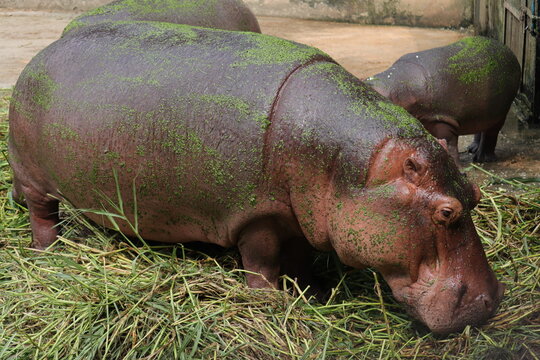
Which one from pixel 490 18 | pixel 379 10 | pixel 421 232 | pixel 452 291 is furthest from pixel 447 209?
pixel 379 10

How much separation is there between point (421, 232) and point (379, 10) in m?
8.06

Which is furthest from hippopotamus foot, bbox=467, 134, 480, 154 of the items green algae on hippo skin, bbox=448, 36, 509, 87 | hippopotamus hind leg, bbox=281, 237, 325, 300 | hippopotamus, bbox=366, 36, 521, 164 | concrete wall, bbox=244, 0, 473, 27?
concrete wall, bbox=244, 0, 473, 27

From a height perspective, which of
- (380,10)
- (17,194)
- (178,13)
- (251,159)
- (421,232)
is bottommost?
(380,10)

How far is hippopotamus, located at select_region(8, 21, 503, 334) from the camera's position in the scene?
10.0 feet

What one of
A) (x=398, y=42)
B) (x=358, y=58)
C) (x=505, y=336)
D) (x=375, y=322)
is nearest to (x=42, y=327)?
(x=375, y=322)

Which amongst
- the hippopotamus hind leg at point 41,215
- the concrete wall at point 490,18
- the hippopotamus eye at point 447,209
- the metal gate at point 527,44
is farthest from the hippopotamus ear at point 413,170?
the concrete wall at point 490,18

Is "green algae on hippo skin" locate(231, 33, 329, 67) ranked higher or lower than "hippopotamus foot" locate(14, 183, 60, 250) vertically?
higher

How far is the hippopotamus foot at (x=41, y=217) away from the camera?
4.15 m

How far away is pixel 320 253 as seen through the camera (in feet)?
12.9

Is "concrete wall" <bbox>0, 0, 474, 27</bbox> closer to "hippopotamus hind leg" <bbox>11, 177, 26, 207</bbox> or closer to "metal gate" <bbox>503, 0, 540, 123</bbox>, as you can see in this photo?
"metal gate" <bbox>503, 0, 540, 123</bbox>

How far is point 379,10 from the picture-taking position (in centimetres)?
1066

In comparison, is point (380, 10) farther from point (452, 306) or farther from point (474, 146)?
point (452, 306)

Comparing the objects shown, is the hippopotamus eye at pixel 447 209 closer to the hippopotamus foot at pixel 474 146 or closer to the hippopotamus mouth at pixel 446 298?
the hippopotamus mouth at pixel 446 298

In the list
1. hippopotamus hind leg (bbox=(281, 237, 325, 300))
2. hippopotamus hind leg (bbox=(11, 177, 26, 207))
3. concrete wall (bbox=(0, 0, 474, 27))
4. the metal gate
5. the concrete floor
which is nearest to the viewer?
hippopotamus hind leg (bbox=(281, 237, 325, 300))
